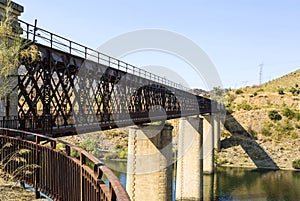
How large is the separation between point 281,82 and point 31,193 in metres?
127

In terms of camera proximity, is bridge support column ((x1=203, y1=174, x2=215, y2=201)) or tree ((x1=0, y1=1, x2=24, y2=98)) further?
bridge support column ((x1=203, y1=174, x2=215, y2=201))

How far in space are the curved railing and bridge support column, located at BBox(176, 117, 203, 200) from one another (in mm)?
27685

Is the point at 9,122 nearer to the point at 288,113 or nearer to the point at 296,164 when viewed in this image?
the point at 296,164

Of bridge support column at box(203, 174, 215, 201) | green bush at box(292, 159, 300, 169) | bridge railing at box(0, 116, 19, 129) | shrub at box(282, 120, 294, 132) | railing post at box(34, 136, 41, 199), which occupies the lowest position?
bridge support column at box(203, 174, 215, 201)

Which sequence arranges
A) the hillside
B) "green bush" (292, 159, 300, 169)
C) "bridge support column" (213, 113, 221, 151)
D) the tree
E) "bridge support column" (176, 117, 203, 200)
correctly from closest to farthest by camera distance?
1. the tree
2. "bridge support column" (176, 117, 203, 200)
3. "green bush" (292, 159, 300, 169)
4. the hillside
5. "bridge support column" (213, 113, 221, 151)

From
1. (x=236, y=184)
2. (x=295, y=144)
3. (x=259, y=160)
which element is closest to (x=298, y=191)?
(x=236, y=184)

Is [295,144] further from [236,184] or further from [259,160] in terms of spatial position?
[236,184]

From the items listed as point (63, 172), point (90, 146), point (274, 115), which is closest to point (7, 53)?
point (63, 172)

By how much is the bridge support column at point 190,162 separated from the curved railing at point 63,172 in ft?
90.8

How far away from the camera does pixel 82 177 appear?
5531 mm

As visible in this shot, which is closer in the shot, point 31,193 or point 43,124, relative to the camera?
point 31,193

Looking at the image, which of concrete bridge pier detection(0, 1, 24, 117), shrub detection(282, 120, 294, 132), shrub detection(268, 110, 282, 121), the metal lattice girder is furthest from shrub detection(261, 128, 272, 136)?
concrete bridge pier detection(0, 1, 24, 117)

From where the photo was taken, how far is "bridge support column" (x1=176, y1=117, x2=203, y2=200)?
113ft

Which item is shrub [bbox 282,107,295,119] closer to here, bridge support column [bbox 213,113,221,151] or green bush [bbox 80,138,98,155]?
bridge support column [bbox 213,113,221,151]
